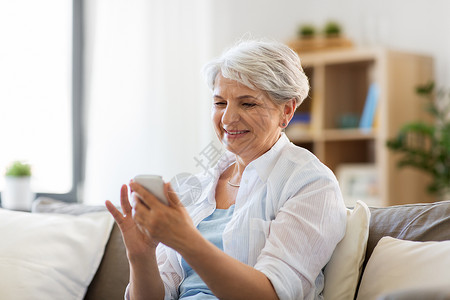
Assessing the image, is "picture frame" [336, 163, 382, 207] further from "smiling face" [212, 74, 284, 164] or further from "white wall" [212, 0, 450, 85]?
"smiling face" [212, 74, 284, 164]

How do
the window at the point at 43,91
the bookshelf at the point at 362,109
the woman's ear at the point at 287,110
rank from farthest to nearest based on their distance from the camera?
the bookshelf at the point at 362,109
the window at the point at 43,91
the woman's ear at the point at 287,110

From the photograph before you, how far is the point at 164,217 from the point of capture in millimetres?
1196

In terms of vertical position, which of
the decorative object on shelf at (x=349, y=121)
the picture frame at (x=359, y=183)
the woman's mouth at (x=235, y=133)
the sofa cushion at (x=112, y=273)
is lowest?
the picture frame at (x=359, y=183)

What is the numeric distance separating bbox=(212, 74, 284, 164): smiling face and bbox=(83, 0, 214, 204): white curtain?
184cm

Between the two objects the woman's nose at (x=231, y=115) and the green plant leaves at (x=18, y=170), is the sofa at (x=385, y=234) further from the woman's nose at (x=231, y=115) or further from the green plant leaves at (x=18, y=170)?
the green plant leaves at (x=18, y=170)

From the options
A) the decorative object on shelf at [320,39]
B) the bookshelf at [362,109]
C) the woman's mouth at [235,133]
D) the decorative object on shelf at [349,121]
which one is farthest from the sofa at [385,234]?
the decorative object on shelf at [320,39]

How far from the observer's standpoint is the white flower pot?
108 inches

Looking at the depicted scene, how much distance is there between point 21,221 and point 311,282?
985 millimetres

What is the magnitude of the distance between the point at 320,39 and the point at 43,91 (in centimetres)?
182

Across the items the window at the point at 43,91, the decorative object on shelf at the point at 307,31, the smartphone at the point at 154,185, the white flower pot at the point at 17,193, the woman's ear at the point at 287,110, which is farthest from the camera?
the decorative object on shelf at the point at 307,31

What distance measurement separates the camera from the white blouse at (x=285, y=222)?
140 cm

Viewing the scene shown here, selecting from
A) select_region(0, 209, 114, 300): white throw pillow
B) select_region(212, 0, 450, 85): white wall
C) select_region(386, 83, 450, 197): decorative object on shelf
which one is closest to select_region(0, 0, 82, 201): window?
select_region(212, 0, 450, 85): white wall

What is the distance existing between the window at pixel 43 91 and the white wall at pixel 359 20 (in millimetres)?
933

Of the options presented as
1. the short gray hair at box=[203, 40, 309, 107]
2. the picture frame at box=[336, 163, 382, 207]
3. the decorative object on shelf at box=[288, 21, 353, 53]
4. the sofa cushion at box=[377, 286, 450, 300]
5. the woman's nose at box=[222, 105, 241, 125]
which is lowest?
the picture frame at box=[336, 163, 382, 207]
